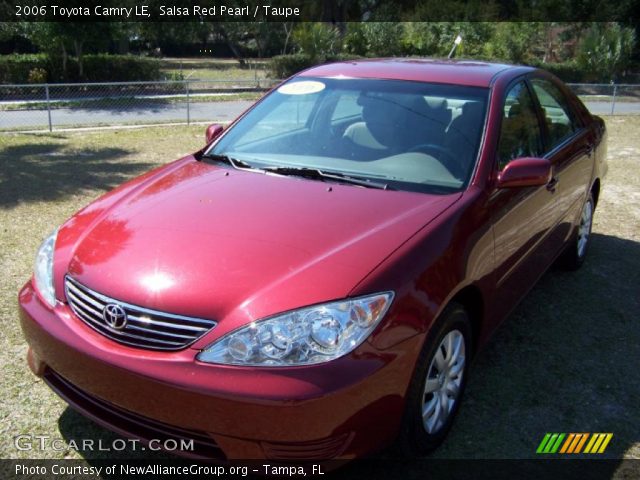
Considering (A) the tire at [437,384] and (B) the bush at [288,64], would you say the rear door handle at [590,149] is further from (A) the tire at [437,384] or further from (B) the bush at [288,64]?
(B) the bush at [288,64]

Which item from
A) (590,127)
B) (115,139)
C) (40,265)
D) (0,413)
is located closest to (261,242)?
(40,265)

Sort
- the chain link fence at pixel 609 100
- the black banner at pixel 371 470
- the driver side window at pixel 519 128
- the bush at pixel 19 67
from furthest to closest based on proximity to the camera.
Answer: the bush at pixel 19 67 → the chain link fence at pixel 609 100 → the driver side window at pixel 519 128 → the black banner at pixel 371 470

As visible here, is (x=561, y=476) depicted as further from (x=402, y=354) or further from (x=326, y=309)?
(x=326, y=309)

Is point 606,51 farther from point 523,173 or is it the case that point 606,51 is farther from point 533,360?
point 523,173

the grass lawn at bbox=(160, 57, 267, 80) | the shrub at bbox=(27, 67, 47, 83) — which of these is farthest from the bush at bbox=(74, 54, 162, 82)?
the shrub at bbox=(27, 67, 47, 83)

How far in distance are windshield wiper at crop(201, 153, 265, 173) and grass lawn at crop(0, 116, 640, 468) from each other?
5.02 feet

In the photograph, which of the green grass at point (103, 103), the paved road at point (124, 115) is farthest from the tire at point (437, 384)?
the green grass at point (103, 103)

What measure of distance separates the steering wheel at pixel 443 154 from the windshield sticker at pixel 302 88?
893 mm

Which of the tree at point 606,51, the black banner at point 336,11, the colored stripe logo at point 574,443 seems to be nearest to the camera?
the colored stripe logo at point 574,443

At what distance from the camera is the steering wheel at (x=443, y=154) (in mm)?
3246

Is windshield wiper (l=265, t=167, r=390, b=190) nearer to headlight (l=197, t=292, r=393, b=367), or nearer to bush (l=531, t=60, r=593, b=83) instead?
headlight (l=197, t=292, r=393, b=367)

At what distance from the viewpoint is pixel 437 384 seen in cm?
277

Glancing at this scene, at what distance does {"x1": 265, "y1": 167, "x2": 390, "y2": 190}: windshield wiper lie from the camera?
3.17m

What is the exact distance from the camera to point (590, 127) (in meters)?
5.05
